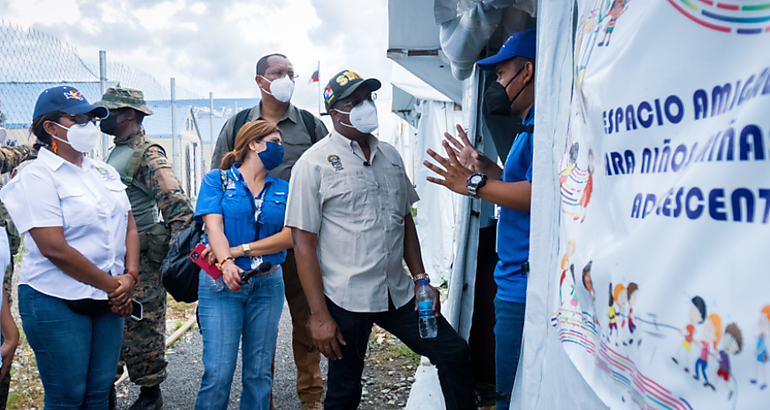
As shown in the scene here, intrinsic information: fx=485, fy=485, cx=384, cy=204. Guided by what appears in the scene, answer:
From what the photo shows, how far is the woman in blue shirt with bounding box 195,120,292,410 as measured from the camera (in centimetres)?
256

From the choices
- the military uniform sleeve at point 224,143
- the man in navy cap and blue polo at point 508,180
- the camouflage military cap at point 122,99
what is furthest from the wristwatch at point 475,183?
the camouflage military cap at point 122,99

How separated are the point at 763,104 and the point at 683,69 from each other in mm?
163

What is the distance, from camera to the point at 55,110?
246 centimetres

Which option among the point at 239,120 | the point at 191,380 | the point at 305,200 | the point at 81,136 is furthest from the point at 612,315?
the point at 191,380

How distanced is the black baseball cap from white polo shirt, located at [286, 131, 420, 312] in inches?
10.5

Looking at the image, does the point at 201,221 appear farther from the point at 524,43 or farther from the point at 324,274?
the point at 524,43

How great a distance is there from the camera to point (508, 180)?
2.17 metres

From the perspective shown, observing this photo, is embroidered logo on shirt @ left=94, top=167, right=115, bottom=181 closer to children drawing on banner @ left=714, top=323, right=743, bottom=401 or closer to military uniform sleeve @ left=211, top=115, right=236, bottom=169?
military uniform sleeve @ left=211, top=115, right=236, bottom=169

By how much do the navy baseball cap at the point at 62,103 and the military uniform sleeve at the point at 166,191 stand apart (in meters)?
0.80

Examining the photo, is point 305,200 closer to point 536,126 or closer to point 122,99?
point 536,126

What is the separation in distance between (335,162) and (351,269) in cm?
56

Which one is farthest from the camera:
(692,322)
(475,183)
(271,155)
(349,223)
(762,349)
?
(271,155)

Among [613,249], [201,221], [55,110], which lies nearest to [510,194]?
[613,249]

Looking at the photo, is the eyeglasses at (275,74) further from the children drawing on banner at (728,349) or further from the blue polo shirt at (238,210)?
the children drawing on banner at (728,349)
